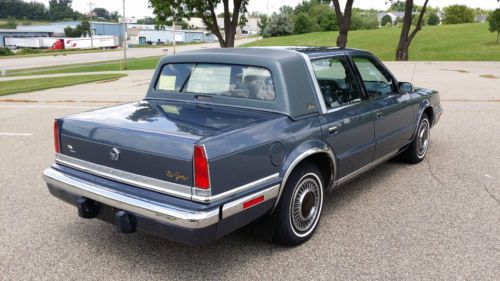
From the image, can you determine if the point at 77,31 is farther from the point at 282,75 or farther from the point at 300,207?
the point at 300,207

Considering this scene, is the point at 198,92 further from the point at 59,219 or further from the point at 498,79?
the point at 498,79

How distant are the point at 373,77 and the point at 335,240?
210 cm

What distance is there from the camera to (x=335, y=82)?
13.8 feet

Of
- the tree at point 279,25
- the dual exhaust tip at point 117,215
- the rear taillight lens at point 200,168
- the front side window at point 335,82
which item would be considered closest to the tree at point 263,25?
the tree at point 279,25

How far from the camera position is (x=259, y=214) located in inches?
124

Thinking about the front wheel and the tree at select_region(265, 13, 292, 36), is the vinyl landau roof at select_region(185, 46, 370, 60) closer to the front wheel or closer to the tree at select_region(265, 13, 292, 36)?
the front wheel

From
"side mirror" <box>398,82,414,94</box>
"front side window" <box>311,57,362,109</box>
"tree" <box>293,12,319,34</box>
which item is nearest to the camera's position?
"front side window" <box>311,57,362,109</box>

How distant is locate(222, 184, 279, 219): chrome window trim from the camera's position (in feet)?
9.45

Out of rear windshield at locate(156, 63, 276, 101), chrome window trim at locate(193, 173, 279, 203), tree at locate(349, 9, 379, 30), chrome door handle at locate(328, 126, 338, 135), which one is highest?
tree at locate(349, 9, 379, 30)

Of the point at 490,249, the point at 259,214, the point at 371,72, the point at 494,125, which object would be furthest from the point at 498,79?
the point at 259,214

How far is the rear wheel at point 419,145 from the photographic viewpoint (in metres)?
5.71

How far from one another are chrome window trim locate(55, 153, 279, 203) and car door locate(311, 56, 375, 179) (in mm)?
934

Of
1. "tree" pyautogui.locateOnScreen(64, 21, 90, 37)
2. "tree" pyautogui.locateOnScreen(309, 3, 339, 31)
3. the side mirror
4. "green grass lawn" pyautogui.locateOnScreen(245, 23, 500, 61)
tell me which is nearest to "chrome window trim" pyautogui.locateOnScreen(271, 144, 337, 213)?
the side mirror

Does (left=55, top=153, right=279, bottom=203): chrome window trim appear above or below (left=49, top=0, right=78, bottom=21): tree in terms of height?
below
